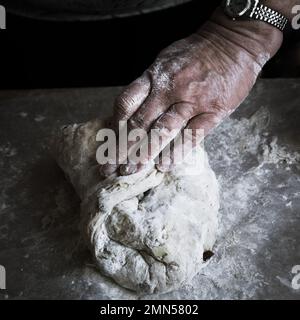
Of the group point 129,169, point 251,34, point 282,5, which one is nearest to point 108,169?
point 129,169

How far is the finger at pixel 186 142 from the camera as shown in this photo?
1.46 m

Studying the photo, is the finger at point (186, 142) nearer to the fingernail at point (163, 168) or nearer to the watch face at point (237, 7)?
the fingernail at point (163, 168)

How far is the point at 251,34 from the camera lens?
5.42 ft

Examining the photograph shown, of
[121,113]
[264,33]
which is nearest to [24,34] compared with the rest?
[121,113]

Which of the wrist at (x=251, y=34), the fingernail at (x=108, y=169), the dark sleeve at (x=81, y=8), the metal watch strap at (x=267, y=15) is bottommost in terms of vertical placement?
the fingernail at (x=108, y=169)

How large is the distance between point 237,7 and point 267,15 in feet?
0.35

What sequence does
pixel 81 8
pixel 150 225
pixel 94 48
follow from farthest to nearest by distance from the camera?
pixel 94 48 < pixel 81 8 < pixel 150 225

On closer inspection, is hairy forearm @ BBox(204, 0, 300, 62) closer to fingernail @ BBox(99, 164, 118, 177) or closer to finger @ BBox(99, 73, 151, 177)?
finger @ BBox(99, 73, 151, 177)

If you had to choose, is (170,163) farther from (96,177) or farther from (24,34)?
(24,34)

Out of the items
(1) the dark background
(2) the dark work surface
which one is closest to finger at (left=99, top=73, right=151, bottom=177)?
(2) the dark work surface

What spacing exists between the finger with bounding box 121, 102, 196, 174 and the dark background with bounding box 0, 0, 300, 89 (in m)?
0.75

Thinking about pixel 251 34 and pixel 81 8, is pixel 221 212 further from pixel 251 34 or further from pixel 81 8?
pixel 81 8

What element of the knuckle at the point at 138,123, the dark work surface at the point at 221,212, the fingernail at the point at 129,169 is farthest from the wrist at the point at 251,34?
the fingernail at the point at 129,169

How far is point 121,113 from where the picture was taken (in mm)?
1485
